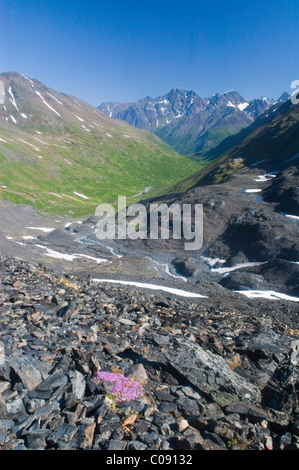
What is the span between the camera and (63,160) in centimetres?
12769

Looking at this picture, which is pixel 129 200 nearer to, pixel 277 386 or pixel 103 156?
pixel 103 156

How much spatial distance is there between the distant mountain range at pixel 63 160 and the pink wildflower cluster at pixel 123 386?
234ft

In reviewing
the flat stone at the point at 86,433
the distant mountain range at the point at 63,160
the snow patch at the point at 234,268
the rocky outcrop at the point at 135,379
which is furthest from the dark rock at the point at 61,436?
the distant mountain range at the point at 63,160

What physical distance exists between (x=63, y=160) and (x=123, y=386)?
129477 millimetres

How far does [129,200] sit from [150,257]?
2384 inches

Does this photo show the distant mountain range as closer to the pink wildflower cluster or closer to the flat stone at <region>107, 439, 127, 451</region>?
the pink wildflower cluster

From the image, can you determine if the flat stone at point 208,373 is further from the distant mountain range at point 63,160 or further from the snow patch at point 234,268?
the distant mountain range at point 63,160

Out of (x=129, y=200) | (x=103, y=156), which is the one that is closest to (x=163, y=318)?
(x=129, y=200)

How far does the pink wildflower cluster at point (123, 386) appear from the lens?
26.1 ft

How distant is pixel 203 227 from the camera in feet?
173

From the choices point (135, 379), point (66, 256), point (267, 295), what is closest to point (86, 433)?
point (135, 379)

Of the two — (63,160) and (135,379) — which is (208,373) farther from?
(63,160)

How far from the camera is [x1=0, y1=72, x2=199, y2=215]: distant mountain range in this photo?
91.9 metres

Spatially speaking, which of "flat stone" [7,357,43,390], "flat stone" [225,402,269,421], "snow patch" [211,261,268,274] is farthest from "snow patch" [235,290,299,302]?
"flat stone" [7,357,43,390]
